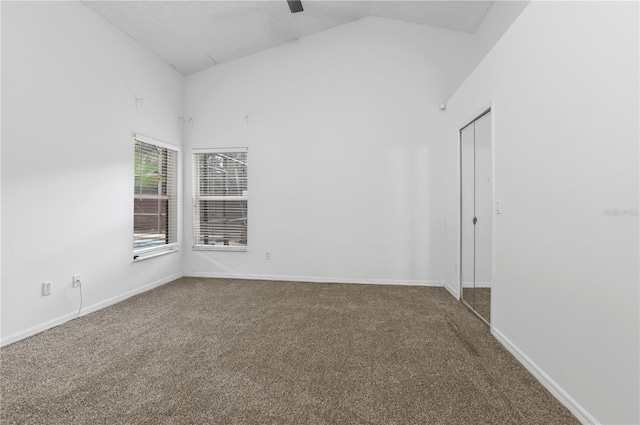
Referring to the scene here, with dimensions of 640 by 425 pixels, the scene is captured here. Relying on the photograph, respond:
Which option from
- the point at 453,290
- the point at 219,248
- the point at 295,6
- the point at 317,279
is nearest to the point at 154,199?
the point at 219,248

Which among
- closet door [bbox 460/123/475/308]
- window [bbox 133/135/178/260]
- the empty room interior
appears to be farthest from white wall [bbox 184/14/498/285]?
closet door [bbox 460/123/475/308]

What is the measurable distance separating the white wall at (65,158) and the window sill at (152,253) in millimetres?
97

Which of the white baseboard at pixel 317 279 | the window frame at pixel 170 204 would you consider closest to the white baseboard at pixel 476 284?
the white baseboard at pixel 317 279

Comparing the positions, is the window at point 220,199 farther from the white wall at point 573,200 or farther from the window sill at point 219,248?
the white wall at point 573,200

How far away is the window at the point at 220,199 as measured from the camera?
4.56m

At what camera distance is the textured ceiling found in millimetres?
3324

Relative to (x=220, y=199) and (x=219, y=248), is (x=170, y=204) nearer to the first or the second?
(x=220, y=199)

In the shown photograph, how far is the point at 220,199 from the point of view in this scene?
15.1 feet

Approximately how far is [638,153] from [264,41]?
4374mm

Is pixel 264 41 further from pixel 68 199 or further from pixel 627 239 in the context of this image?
pixel 627 239

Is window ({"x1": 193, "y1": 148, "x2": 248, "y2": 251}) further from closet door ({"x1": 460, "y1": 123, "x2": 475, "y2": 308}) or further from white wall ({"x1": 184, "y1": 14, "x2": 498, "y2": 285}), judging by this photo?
closet door ({"x1": 460, "y1": 123, "x2": 475, "y2": 308})

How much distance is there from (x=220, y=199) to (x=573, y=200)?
4246 mm

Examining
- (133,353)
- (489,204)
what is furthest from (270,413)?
(489,204)

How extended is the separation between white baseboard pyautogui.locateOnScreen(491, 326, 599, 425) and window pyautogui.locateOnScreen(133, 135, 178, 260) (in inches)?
164
